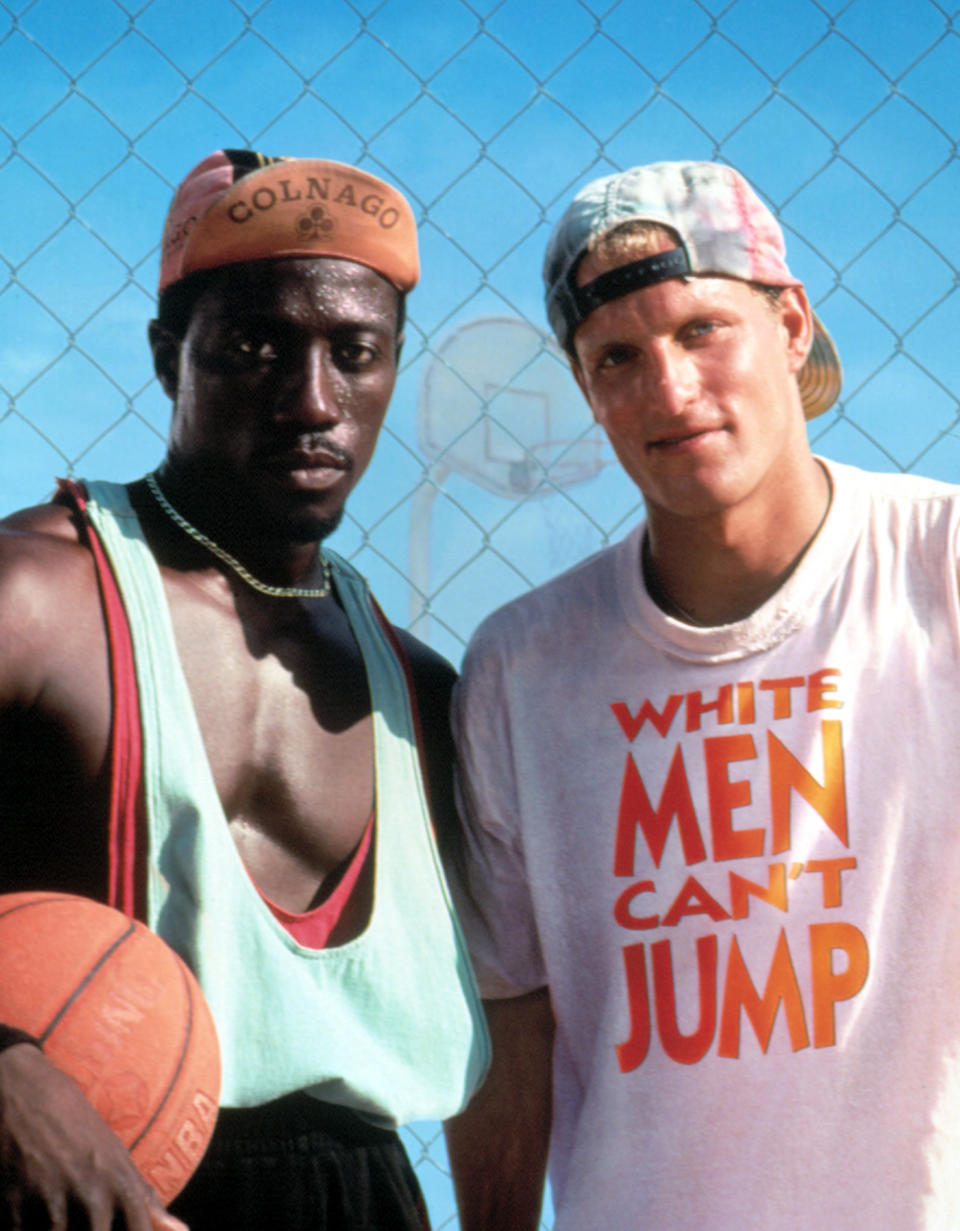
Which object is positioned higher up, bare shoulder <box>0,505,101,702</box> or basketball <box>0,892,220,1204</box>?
bare shoulder <box>0,505,101,702</box>

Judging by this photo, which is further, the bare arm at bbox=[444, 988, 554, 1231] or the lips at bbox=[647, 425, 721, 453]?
the bare arm at bbox=[444, 988, 554, 1231]

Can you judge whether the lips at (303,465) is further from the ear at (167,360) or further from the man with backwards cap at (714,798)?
the man with backwards cap at (714,798)

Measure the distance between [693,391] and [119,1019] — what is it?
122cm

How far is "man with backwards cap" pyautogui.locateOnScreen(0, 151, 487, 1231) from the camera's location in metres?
2.05

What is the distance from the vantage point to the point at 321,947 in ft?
7.17

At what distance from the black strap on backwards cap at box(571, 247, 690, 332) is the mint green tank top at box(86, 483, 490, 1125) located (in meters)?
0.74

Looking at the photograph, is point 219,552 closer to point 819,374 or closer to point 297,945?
point 297,945

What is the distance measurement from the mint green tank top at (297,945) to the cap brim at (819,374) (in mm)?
928

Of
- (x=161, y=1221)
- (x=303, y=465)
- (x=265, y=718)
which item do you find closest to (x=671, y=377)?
(x=303, y=465)

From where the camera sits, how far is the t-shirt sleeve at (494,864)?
2512mm

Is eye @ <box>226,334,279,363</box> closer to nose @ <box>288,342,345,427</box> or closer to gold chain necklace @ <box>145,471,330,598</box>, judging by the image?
nose @ <box>288,342,345,427</box>

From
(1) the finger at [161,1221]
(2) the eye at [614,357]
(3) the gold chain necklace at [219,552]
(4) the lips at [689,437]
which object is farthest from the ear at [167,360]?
(1) the finger at [161,1221]

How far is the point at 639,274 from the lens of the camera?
2.37 metres

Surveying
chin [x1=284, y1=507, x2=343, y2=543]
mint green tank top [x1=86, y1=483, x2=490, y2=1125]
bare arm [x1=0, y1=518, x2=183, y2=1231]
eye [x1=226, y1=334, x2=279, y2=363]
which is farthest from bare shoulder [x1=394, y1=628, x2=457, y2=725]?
bare arm [x1=0, y1=518, x2=183, y2=1231]
